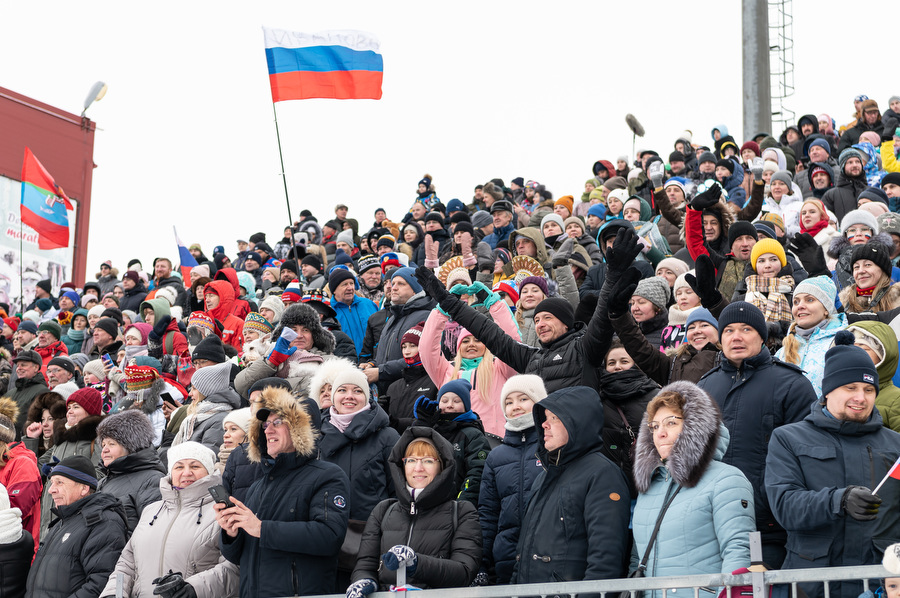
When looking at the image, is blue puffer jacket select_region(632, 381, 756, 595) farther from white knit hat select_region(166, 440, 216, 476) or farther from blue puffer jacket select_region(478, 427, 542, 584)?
white knit hat select_region(166, 440, 216, 476)

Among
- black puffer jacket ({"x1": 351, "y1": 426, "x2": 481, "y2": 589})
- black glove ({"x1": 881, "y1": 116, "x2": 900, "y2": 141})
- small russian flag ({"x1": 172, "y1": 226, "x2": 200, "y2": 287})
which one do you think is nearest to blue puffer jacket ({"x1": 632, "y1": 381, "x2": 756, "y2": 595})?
black puffer jacket ({"x1": 351, "y1": 426, "x2": 481, "y2": 589})

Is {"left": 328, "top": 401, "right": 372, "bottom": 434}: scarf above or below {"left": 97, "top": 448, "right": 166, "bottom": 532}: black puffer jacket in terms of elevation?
above

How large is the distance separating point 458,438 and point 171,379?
441cm

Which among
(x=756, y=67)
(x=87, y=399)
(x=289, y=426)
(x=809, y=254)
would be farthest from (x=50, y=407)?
(x=756, y=67)

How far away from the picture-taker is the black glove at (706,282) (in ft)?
21.2

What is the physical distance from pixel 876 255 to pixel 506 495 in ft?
10.2

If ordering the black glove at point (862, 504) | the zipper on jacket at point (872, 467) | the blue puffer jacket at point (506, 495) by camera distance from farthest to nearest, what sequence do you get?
the blue puffer jacket at point (506, 495)
the zipper on jacket at point (872, 467)
the black glove at point (862, 504)

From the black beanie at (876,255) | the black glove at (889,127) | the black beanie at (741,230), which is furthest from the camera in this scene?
the black glove at (889,127)

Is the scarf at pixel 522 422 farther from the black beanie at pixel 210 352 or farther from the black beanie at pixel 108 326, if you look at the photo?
the black beanie at pixel 108 326

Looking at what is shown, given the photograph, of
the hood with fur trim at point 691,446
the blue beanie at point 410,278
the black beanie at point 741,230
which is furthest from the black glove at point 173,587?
the black beanie at point 741,230

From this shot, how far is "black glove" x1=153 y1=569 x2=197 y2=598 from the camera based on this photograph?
17.4 feet

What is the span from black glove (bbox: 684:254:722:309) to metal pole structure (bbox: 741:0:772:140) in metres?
18.2

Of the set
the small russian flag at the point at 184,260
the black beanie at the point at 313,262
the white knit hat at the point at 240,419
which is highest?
the small russian flag at the point at 184,260

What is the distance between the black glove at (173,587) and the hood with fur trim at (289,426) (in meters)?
0.73
